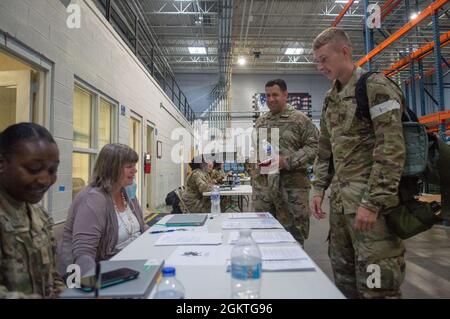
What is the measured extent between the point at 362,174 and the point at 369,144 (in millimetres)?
143

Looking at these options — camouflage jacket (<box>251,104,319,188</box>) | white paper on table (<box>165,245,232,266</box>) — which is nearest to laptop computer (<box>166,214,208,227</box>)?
white paper on table (<box>165,245,232,266</box>)

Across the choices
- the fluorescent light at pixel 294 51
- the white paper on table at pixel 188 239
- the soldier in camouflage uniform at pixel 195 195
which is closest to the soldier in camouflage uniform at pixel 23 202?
the white paper on table at pixel 188 239

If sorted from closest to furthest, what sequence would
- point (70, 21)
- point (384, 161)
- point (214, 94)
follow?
1. point (384, 161)
2. point (70, 21)
3. point (214, 94)

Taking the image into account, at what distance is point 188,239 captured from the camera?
1483mm

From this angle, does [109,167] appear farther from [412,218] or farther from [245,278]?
[412,218]

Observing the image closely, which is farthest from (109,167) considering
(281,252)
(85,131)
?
(85,131)

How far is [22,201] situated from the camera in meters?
1.00

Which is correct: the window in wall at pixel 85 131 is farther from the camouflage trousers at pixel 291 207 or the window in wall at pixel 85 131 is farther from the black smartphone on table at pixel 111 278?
the black smartphone on table at pixel 111 278

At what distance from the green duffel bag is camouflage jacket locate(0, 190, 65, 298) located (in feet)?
4.37

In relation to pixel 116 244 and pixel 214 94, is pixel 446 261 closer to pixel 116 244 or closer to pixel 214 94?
pixel 116 244

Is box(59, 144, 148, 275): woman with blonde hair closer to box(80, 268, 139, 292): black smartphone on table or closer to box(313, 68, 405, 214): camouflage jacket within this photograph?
box(80, 268, 139, 292): black smartphone on table

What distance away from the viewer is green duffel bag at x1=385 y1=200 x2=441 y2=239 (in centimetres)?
125
